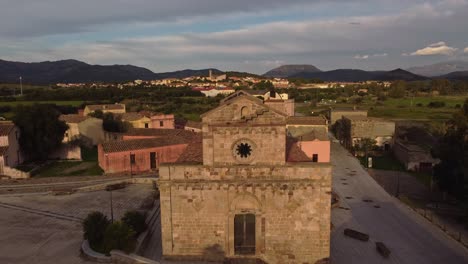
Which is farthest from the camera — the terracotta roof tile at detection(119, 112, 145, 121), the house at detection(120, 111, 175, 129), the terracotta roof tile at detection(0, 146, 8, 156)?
the terracotta roof tile at detection(119, 112, 145, 121)

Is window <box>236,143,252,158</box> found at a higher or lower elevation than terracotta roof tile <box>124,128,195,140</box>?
higher

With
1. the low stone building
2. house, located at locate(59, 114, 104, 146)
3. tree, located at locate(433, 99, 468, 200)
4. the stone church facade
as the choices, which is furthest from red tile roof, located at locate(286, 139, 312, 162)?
house, located at locate(59, 114, 104, 146)

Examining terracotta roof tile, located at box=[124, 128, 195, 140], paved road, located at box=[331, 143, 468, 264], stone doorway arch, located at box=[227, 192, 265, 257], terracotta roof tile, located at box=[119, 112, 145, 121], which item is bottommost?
paved road, located at box=[331, 143, 468, 264]

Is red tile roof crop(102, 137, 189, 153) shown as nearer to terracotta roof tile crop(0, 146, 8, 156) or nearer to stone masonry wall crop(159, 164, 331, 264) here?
terracotta roof tile crop(0, 146, 8, 156)

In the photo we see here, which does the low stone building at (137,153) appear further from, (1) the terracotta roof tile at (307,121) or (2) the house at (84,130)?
(2) the house at (84,130)

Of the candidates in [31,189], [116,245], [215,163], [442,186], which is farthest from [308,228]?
[31,189]

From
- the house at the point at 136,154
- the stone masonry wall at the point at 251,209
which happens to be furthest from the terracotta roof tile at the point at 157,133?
the stone masonry wall at the point at 251,209

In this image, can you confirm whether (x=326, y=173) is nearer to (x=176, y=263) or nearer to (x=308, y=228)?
(x=308, y=228)
